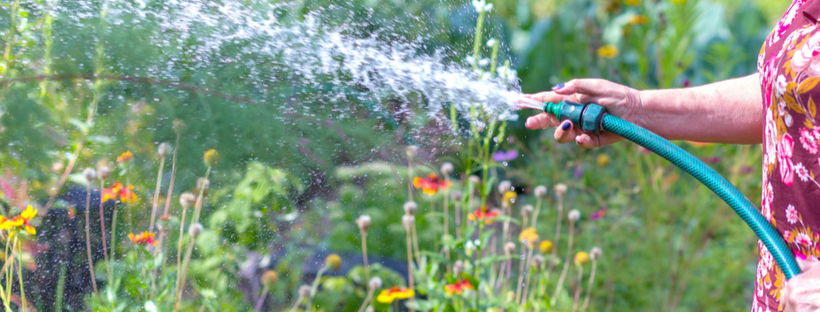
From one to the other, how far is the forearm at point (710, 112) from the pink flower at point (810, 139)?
0.29 metres

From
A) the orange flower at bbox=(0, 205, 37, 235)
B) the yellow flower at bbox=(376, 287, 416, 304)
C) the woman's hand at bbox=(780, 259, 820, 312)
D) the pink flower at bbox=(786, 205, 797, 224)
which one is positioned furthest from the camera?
the yellow flower at bbox=(376, 287, 416, 304)

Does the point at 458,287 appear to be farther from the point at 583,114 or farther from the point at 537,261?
the point at 583,114

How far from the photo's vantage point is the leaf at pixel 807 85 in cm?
75

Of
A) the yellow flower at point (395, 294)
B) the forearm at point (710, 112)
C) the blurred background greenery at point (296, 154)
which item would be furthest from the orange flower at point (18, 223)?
the forearm at point (710, 112)

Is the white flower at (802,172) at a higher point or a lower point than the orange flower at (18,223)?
higher

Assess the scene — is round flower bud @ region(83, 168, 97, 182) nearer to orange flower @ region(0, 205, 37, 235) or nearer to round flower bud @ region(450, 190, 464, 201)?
orange flower @ region(0, 205, 37, 235)

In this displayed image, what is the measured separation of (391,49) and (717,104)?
31.0 inches

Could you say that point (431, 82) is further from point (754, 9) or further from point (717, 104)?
point (754, 9)

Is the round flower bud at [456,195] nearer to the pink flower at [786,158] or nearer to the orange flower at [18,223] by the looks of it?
the pink flower at [786,158]

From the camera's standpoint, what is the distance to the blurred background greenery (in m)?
1.23

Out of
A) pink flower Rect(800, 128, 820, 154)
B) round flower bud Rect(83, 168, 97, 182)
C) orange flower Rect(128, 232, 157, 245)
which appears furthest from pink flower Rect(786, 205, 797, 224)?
round flower bud Rect(83, 168, 97, 182)

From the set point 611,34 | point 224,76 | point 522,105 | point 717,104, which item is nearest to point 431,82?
point 522,105

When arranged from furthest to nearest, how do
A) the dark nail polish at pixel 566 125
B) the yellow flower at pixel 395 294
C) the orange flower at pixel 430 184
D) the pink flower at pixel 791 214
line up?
the orange flower at pixel 430 184, the yellow flower at pixel 395 294, the dark nail polish at pixel 566 125, the pink flower at pixel 791 214

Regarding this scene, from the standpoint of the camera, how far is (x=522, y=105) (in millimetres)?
1132
